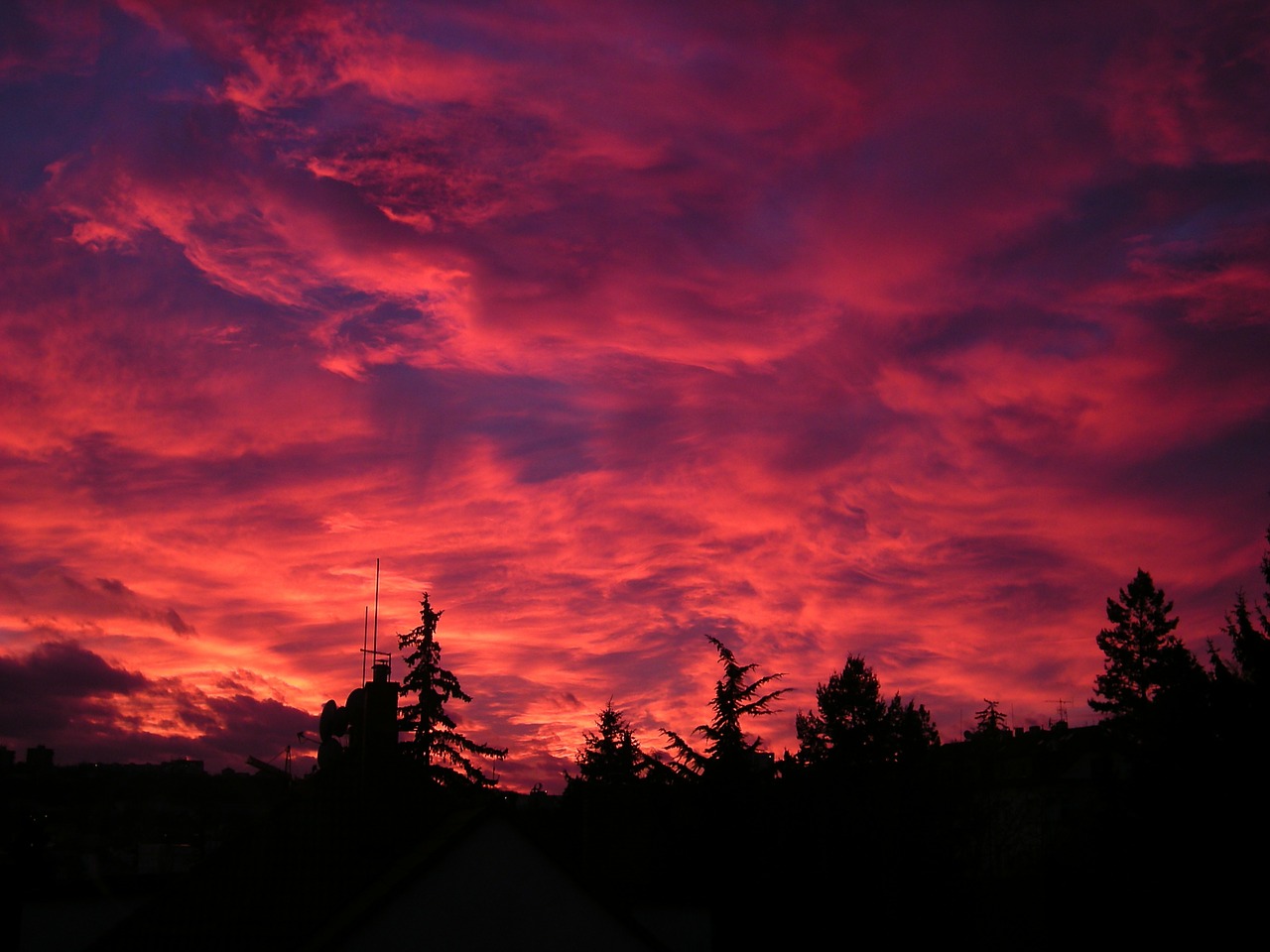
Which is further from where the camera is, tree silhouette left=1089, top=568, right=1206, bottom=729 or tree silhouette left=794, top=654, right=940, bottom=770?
tree silhouette left=1089, top=568, right=1206, bottom=729

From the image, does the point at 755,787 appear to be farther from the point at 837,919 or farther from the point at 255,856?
the point at 255,856

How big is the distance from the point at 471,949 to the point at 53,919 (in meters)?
13.1

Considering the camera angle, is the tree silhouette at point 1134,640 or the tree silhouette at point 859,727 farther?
the tree silhouette at point 1134,640

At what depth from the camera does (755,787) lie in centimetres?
5041

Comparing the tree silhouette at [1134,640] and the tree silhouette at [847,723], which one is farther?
the tree silhouette at [1134,640]

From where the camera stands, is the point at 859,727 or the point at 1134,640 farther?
the point at 1134,640

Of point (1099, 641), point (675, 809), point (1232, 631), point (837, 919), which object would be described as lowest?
point (837, 919)

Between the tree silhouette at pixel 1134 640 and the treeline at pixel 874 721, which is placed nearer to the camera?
the treeline at pixel 874 721

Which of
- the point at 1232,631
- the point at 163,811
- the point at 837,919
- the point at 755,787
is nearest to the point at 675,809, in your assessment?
the point at 755,787

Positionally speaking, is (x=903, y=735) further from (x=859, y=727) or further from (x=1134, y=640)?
(x=1134, y=640)

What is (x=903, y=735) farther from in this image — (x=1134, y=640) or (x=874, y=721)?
(x=1134, y=640)

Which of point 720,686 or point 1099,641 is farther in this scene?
point 1099,641

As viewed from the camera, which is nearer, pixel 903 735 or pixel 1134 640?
pixel 903 735

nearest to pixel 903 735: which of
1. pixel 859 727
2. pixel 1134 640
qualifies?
pixel 859 727
